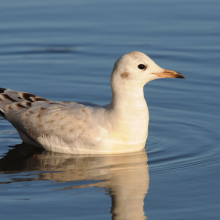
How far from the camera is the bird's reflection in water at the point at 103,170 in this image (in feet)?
25.0

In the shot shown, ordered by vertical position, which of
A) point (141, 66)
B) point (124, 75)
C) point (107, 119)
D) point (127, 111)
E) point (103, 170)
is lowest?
point (103, 170)

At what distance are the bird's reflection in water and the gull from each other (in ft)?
0.59

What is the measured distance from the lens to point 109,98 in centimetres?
1153

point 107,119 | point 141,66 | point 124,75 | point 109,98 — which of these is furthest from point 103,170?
point 109,98

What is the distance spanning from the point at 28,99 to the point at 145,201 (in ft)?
10.8

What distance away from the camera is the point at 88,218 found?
706 cm

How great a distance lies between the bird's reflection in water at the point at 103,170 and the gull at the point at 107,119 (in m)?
0.18

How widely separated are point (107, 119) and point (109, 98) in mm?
2568

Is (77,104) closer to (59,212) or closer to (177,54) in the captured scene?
(59,212)

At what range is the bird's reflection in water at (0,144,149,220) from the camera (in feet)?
25.0

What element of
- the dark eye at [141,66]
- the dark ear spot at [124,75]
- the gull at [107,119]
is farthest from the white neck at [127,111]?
the dark eye at [141,66]

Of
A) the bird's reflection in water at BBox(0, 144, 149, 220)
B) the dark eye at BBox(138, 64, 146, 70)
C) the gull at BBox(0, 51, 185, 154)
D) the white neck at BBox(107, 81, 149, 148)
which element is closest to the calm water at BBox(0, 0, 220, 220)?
the bird's reflection in water at BBox(0, 144, 149, 220)

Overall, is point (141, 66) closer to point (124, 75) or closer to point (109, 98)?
point (124, 75)

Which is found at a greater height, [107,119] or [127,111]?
[127,111]
